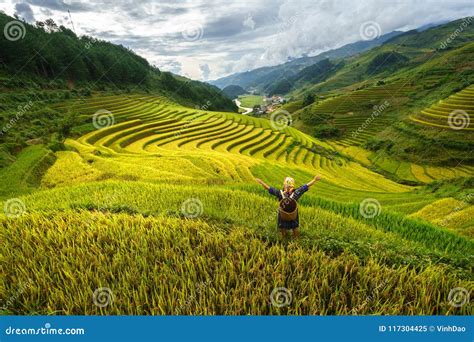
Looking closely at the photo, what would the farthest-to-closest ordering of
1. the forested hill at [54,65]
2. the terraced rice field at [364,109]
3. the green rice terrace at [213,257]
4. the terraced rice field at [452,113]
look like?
the terraced rice field at [364,109]
the terraced rice field at [452,113]
the forested hill at [54,65]
the green rice terrace at [213,257]

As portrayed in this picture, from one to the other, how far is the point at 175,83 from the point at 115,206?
95.3 m

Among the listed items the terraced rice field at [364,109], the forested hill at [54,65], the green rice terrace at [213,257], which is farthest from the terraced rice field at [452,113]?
the green rice terrace at [213,257]

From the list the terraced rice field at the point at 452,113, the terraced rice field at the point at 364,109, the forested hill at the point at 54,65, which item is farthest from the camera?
the terraced rice field at the point at 364,109

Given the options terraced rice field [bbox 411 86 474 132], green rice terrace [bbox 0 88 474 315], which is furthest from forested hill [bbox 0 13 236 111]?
terraced rice field [bbox 411 86 474 132]

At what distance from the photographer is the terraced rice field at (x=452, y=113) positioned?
46.8 meters

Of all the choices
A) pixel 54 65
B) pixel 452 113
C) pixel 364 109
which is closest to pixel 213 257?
pixel 54 65

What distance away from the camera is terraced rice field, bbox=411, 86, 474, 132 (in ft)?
154

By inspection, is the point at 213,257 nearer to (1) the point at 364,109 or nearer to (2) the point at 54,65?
(2) the point at 54,65

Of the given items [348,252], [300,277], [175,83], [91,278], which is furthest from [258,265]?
[175,83]

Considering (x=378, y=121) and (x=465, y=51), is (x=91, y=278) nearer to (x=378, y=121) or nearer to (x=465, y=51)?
(x=378, y=121)

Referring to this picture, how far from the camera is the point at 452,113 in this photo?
50.0 m

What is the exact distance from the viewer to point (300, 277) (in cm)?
382

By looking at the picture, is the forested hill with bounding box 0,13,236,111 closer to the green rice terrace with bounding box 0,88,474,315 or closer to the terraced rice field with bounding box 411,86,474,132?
the green rice terrace with bounding box 0,88,474,315

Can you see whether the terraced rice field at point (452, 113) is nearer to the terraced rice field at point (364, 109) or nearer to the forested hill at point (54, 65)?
the terraced rice field at point (364, 109)
